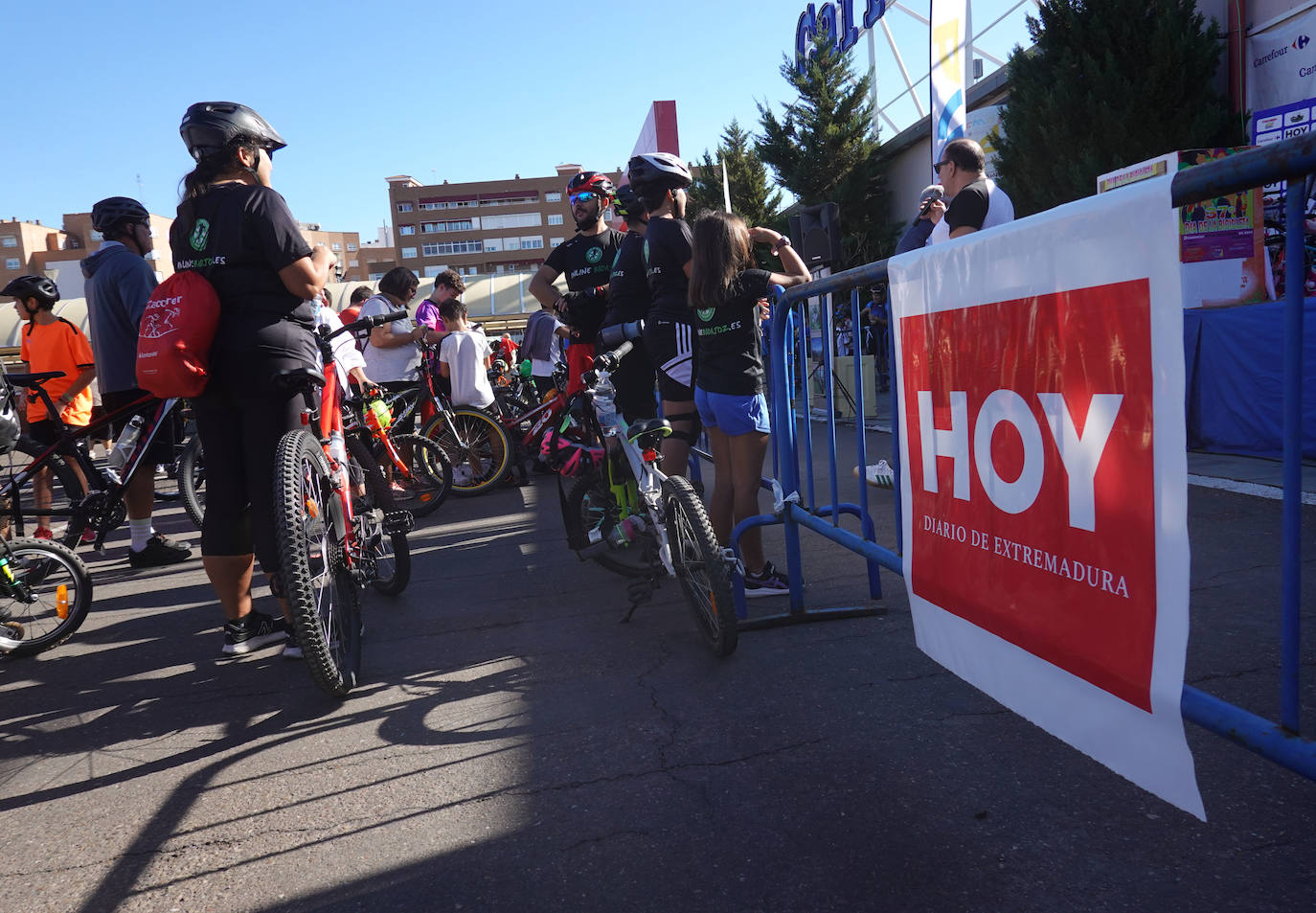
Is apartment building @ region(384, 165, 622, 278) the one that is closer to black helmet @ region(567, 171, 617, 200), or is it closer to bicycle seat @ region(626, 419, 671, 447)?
black helmet @ region(567, 171, 617, 200)

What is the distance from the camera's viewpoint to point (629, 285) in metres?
4.80

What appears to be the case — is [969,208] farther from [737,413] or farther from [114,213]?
[114,213]

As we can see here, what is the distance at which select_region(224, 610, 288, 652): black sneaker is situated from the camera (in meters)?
3.81

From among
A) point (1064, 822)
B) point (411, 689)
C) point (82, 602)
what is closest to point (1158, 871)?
point (1064, 822)

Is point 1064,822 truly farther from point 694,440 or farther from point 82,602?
point 82,602

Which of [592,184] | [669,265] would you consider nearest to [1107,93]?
[592,184]

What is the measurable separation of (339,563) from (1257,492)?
5.23 meters

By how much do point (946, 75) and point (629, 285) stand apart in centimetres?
1054

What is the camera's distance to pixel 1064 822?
7.16 feet

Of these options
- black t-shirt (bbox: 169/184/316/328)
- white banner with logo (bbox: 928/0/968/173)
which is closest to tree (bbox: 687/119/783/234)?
white banner with logo (bbox: 928/0/968/173)

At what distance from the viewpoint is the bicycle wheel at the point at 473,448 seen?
788 cm

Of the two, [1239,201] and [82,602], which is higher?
[1239,201]

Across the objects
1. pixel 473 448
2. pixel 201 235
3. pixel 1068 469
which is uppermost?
pixel 201 235

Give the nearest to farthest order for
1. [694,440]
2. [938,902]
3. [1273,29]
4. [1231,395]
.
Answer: [938,902], [694,440], [1231,395], [1273,29]
